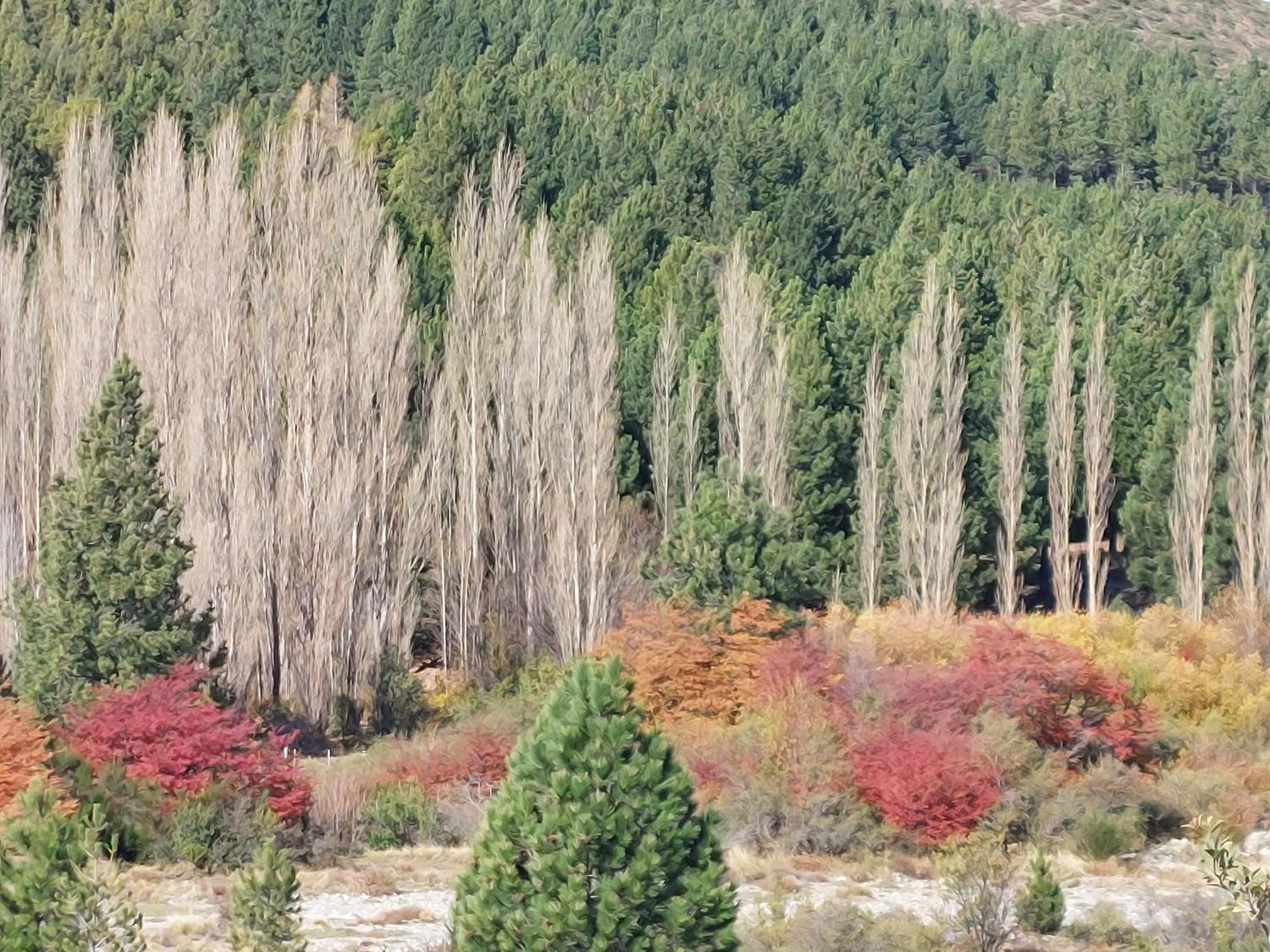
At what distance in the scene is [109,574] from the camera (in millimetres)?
24844

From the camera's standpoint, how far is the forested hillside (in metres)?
42.4

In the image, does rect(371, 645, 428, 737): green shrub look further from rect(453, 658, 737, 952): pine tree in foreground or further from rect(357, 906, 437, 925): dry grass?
rect(453, 658, 737, 952): pine tree in foreground

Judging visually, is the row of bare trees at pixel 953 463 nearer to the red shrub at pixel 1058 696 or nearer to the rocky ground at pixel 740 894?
the red shrub at pixel 1058 696

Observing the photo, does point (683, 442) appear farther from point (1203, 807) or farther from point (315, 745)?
point (1203, 807)

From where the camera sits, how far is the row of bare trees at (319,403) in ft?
106

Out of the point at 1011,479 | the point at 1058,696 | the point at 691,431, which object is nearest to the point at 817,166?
the point at 691,431

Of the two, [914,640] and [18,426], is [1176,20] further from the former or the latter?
[914,640]

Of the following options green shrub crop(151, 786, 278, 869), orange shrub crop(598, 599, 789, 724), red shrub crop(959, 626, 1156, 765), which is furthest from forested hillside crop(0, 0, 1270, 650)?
green shrub crop(151, 786, 278, 869)

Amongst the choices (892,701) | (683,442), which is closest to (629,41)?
(683,442)

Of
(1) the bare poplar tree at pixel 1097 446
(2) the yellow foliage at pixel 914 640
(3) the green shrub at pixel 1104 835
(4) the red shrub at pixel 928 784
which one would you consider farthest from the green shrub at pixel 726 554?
(1) the bare poplar tree at pixel 1097 446

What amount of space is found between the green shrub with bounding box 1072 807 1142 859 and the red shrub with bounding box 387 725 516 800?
22.2 ft

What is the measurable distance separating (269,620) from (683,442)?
11825 mm

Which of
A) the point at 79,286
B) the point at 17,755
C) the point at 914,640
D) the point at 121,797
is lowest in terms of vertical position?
the point at 121,797

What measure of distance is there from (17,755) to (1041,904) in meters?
9.44
